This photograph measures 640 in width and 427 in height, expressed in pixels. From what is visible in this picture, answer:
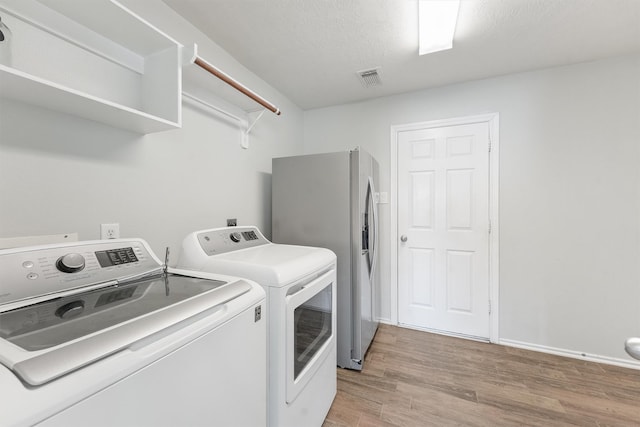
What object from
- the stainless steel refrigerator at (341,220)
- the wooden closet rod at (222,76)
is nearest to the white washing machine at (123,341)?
the wooden closet rod at (222,76)

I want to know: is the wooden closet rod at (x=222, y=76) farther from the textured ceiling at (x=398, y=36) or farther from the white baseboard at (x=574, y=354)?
the white baseboard at (x=574, y=354)

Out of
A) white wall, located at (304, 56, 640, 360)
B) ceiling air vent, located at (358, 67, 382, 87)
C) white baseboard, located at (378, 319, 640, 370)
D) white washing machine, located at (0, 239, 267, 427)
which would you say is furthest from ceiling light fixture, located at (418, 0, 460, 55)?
white baseboard, located at (378, 319, 640, 370)

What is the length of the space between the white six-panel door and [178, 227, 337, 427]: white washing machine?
137cm

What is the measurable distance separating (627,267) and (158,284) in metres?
3.10

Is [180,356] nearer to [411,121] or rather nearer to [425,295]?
[425,295]

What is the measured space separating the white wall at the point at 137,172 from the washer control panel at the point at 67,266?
10.3 inches

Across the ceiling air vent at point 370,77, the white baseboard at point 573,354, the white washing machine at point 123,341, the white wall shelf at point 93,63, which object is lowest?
the white baseboard at point 573,354

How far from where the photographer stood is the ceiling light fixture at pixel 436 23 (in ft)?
4.92

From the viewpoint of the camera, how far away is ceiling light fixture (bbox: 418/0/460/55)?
1499 mm

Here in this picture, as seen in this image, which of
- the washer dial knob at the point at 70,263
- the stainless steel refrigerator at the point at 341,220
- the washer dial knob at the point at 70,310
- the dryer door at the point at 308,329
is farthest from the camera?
the stainless steel refrigerator at the point at 341,220

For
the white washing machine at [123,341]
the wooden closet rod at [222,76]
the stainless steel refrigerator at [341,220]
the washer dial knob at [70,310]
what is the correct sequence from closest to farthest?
1. the white washing machine at [123,341]
2. the washer dial knob at [70,310]
3. the wooden closet rod at [222,76]
4. the stainless steel refrigerator at [341,220]

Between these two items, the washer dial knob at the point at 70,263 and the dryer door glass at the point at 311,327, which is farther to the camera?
the dryer door glass at the point at 311,327

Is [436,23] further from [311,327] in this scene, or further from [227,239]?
[311,327]

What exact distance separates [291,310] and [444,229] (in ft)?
6.40
